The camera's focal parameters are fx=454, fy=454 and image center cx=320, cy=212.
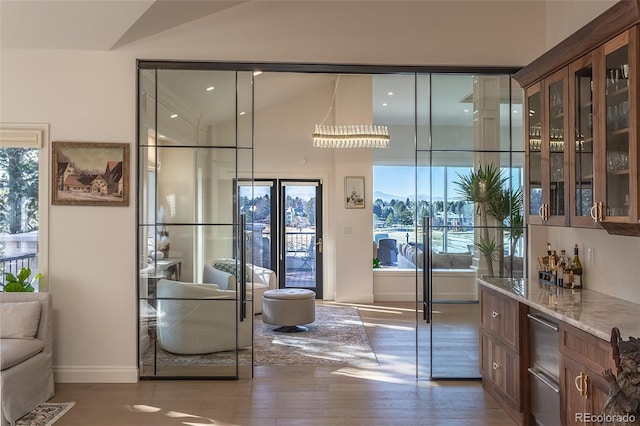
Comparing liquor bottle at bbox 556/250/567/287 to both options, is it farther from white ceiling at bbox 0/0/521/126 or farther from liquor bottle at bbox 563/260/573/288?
white ceiling at bbox 0/0/521/126

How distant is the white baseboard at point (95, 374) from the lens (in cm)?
399

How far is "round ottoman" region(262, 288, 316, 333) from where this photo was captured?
5.84 meters

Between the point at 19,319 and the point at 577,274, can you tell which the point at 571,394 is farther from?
the point at 19,319

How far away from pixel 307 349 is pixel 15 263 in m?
3.02

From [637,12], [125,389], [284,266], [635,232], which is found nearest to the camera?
[637,12]

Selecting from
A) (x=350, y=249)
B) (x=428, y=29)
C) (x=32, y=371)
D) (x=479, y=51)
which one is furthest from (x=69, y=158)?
(x=350, y=249)

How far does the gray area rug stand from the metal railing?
4.34ft

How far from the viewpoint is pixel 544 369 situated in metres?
2.88

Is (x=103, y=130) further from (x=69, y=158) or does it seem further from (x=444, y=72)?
(x=444, y=72)

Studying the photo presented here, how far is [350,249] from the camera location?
8062 millimetres

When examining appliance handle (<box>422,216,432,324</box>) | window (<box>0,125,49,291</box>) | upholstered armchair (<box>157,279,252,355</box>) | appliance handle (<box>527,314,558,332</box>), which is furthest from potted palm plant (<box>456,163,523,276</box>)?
window (<box>0,125,49,291</box>)

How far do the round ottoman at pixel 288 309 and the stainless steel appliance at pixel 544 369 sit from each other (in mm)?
3281

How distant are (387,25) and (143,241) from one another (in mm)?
2959

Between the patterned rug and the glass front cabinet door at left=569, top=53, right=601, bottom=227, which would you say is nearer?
the glass front cabinet door at left=569, top=53, right=601, bottom=227
